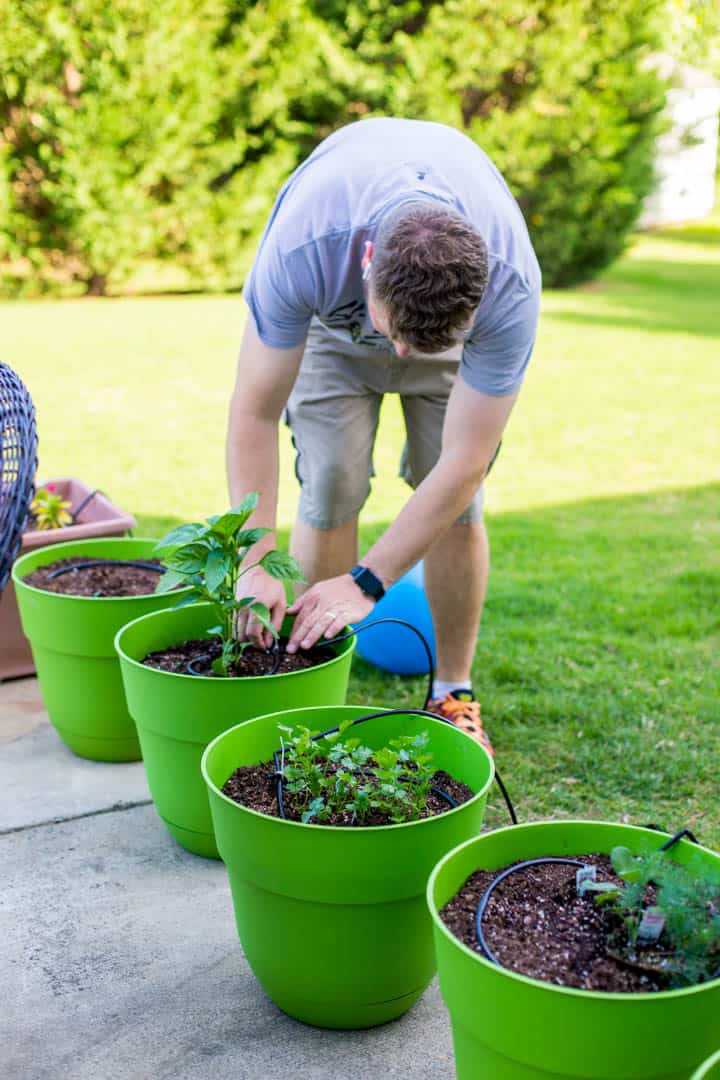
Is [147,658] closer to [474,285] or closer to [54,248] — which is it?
[474,285]

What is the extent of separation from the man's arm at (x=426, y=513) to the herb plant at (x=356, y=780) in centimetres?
33

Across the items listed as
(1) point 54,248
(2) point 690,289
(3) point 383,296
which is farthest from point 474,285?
(2) point 690,289

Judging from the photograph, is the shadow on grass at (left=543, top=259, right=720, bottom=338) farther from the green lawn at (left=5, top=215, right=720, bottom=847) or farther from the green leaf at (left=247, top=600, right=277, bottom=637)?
the green leaf at (left=247, top=600, right=277, bottom=637)

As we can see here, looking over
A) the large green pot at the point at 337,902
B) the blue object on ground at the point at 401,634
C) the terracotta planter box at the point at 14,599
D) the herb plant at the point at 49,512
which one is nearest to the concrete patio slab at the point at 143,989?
the large green pot at the point at 337,902

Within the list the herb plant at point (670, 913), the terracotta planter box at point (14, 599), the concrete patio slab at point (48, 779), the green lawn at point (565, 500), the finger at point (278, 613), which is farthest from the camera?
the terracotta planter box at point (14, 599)

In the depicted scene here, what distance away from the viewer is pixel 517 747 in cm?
254

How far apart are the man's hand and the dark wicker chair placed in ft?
2.16

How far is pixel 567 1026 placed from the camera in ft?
3.90

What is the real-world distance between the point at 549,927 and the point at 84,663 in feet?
4.03

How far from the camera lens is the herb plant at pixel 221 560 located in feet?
6.43

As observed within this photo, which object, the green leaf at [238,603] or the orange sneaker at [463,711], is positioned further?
the orange sneaker at [463,711]

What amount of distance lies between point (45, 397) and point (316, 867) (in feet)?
16.0

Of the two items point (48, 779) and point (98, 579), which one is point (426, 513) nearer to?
point (98, 579)

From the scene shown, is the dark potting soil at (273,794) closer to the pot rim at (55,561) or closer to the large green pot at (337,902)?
the large green pot at (337,902)
